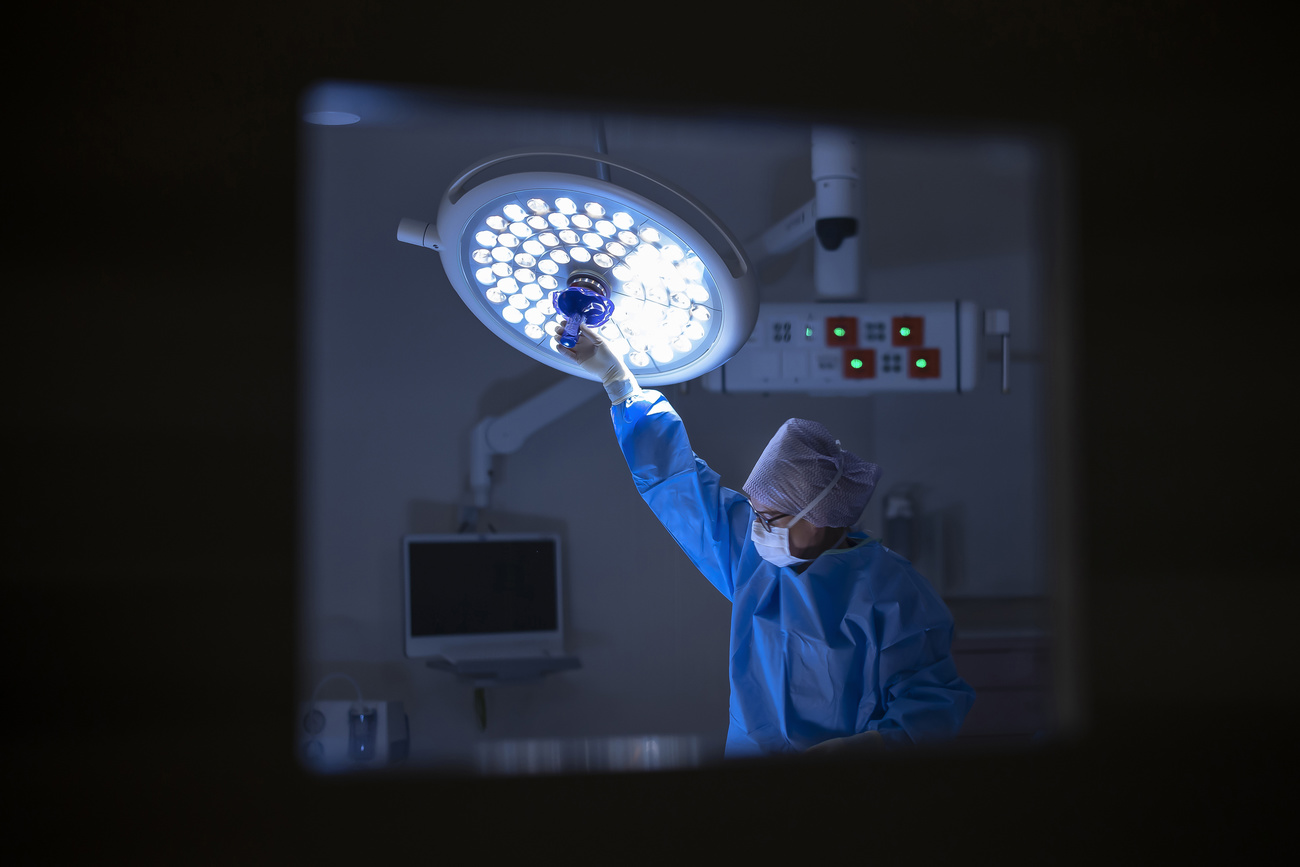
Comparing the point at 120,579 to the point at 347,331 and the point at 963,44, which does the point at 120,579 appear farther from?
the point at 347,331

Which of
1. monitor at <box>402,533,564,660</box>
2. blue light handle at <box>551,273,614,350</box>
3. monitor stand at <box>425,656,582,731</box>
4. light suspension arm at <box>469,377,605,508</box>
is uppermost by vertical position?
blue light handle at <box>551,273,614,350</box>

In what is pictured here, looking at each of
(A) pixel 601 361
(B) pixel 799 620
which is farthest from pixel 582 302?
(B) pixel 799 620

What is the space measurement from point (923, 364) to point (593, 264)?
52.7 inches

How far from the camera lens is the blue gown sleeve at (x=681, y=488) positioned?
69.7 inches

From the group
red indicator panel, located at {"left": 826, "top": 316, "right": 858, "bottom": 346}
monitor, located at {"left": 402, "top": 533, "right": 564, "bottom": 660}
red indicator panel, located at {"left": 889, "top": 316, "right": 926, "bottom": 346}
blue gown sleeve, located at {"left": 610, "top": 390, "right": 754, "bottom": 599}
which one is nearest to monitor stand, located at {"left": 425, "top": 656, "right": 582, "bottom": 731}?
monitor, located at {"left": 402, "top": 533, "right": 564, "bottom": 660}

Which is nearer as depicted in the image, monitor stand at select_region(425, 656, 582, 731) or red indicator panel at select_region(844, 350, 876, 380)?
red indicator panel at select_region(844, 350, 876, 380)

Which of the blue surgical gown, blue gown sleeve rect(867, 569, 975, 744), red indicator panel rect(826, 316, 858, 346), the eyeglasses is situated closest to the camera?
blue gown sleeve rect(867, 569, 975, 744)

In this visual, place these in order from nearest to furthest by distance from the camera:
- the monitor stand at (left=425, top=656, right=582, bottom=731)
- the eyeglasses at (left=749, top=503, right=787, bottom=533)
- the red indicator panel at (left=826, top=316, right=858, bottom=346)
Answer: the eyeglasses at (left=749, top=503, right=787, bottom=533), the red indicator panel at (left=826, top=316, right=858, bottom=346), the monitor stand at (left=425, top=656, right=582, bottom=731)

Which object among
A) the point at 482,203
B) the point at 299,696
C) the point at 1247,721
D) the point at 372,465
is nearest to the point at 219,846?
the point at 299,696

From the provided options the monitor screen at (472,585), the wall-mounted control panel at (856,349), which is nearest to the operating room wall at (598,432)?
the monitor screen at (472,585)

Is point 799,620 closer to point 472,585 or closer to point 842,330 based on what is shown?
point 842,330

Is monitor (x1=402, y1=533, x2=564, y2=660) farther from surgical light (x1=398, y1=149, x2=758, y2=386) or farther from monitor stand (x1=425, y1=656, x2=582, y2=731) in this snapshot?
surgical light (x1=398, y1=149, x2=758, y2=386)

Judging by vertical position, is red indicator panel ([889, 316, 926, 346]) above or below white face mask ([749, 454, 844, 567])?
above

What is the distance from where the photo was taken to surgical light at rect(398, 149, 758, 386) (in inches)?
36.4
